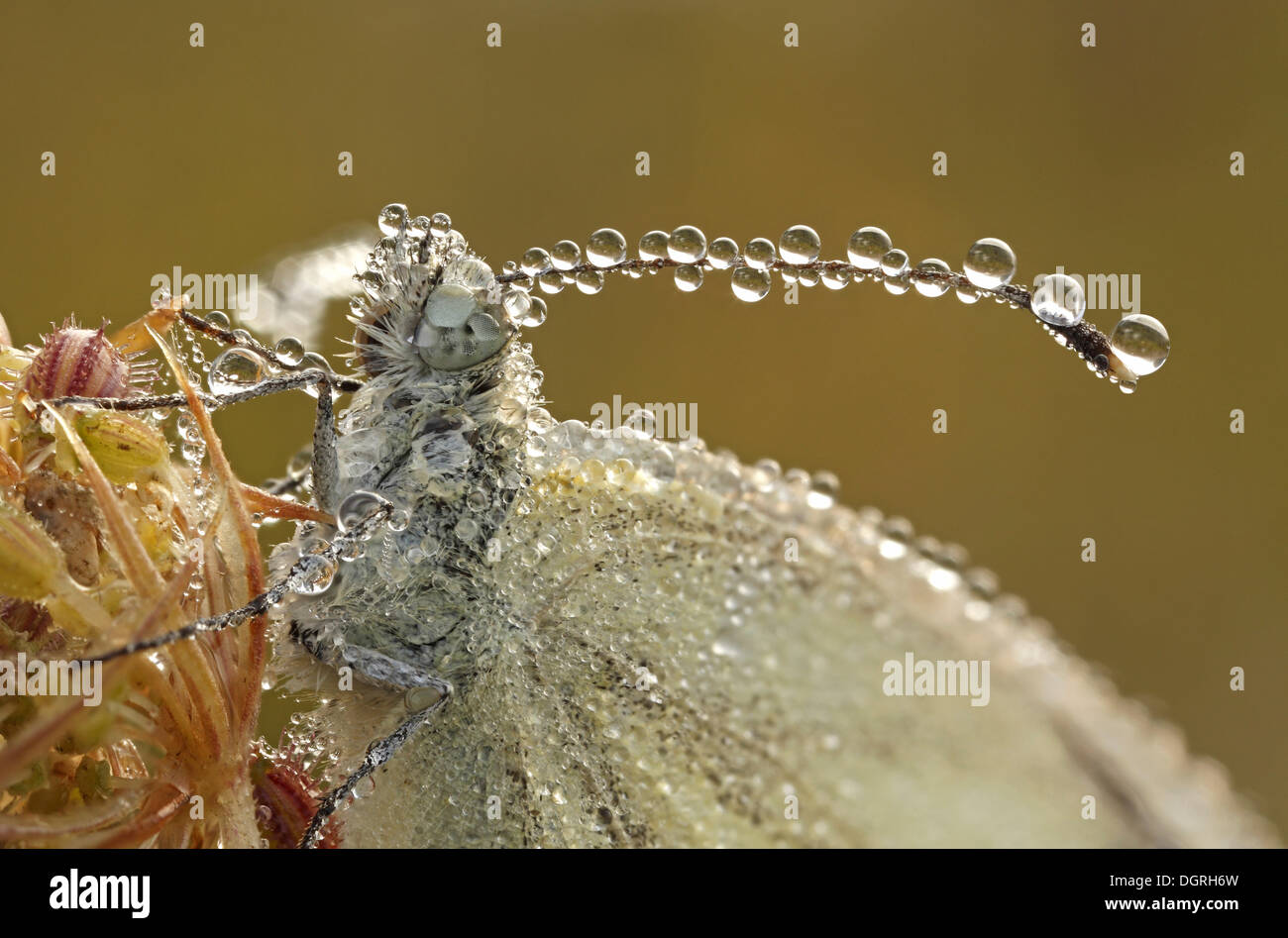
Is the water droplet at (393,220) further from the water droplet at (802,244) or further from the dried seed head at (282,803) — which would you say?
the dried seed head at (282,803)

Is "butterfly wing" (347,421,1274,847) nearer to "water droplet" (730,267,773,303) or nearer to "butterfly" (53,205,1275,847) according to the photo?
"butterfly" (53,205,1275,847)

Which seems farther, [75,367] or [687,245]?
[687,245]

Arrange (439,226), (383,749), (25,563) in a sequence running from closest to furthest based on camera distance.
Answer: (25,563)
(383,749)
(439,226)

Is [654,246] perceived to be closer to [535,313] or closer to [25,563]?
[535,313]

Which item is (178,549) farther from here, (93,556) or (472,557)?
(472,557)

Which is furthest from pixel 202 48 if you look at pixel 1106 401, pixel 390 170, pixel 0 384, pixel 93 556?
pixel 1106 401

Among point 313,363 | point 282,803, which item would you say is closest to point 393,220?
point 313,363
